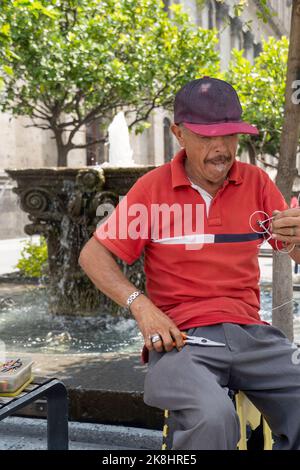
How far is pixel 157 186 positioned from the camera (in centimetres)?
239

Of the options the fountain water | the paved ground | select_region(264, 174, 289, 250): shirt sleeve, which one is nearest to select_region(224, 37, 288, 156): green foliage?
the fountain water

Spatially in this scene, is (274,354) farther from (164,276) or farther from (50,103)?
(50,103)

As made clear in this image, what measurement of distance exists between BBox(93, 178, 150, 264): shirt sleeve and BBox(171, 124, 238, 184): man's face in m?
0.26

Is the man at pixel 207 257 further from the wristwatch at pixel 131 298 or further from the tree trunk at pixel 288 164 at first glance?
the tree trunk at pixel 288 164

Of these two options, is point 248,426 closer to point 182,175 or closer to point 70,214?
point 182,175

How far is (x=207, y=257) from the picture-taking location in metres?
2.30

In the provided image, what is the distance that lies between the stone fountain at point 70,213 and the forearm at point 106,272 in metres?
3.92

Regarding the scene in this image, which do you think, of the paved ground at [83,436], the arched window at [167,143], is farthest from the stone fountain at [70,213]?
the arched window at [167,143]

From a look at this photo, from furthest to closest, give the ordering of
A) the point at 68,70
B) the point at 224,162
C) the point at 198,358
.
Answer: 1. the point at 68,70
2. the point at 224,162
3. the point at 198,358

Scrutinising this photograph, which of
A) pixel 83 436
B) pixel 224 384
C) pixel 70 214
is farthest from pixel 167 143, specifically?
pixel 224 384

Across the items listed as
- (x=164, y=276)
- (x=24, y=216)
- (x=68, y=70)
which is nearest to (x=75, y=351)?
(x=164, y=276)

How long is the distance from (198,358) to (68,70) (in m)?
11.6

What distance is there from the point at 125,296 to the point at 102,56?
11453 millimetres

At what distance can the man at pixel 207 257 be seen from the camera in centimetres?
216
